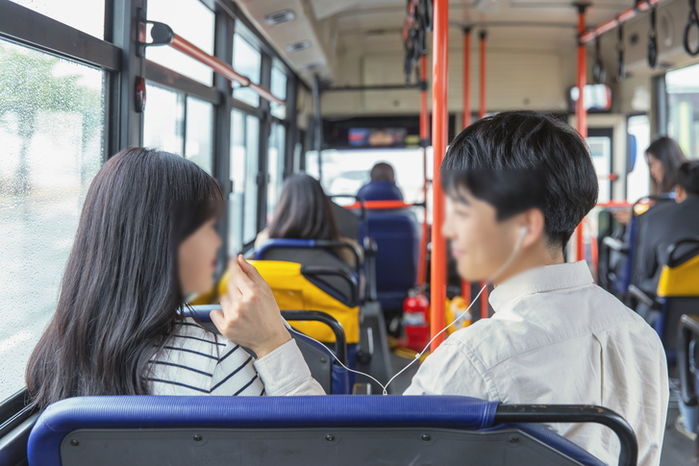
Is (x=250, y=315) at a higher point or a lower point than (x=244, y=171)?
lower

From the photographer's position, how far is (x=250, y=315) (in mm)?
1132

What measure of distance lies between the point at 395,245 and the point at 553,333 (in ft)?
16.9

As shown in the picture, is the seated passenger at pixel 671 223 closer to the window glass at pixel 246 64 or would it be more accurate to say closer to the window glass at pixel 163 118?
the window glass at pixel 246 64

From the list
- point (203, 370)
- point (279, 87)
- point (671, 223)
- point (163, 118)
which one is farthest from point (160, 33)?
point (279, 87)

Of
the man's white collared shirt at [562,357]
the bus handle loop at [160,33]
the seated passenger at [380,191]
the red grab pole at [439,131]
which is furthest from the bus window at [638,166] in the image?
the man's white collared shirt at [562,357]

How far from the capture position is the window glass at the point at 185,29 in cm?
299

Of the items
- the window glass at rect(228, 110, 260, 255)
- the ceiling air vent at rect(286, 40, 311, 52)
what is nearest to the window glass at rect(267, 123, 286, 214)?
the window glass at rect(228, 110, 260, 255)

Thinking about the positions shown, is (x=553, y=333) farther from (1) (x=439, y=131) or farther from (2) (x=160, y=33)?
(2) (x=160, y=33)

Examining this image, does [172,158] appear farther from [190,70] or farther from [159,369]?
[190,70]

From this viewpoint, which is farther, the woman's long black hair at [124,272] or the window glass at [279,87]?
the window glass at [279,87]

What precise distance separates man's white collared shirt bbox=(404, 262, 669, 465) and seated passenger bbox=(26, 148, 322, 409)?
331 mm

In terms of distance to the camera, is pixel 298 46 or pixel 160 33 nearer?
pixel 160 33

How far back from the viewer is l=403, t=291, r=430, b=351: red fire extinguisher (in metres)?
5.16

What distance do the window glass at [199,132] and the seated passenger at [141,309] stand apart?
2219mm
